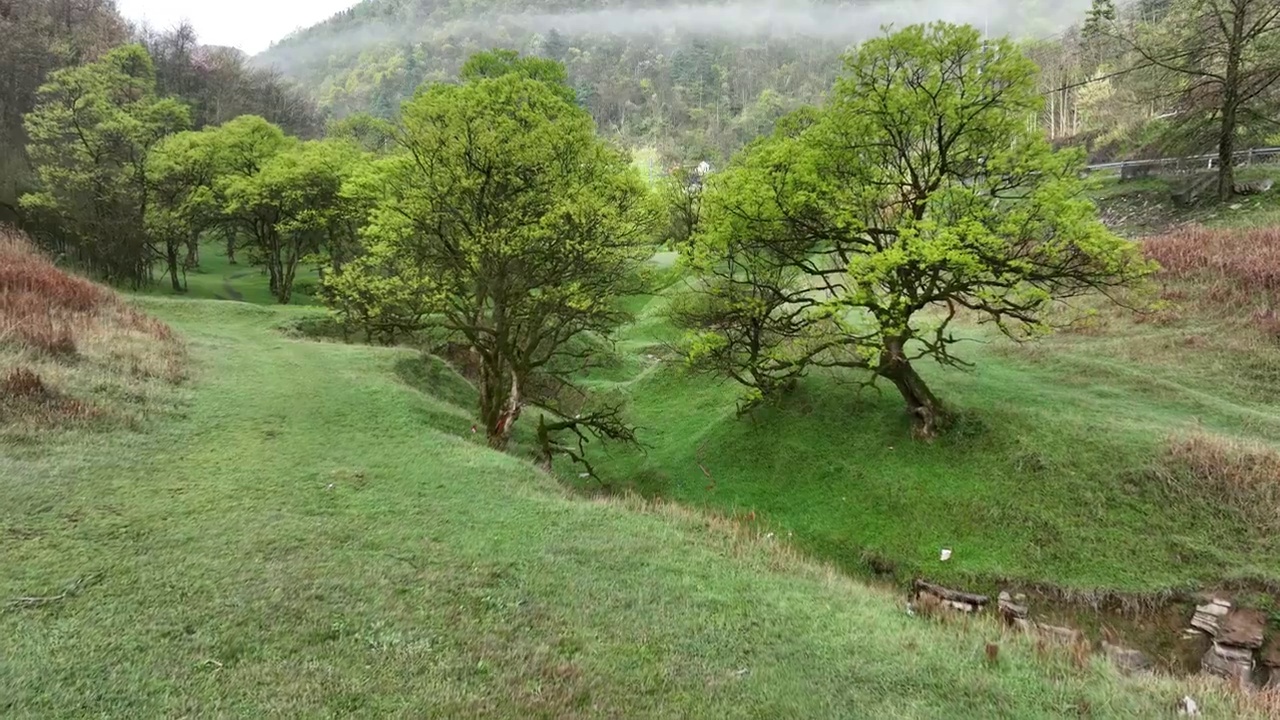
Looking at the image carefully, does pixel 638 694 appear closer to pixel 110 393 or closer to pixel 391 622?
pixel 391 622

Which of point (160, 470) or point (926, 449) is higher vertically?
point (160, 470)

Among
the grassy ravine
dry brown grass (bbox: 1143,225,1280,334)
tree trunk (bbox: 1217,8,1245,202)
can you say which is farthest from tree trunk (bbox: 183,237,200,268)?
tree trunk (bbox: 1217,8,1245,202)

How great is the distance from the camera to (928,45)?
587 inches

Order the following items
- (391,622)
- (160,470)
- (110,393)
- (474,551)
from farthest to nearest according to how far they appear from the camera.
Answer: (110,393) → (160,470) → (474,551) → (391,622)

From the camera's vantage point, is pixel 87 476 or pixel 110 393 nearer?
pixel 87 476

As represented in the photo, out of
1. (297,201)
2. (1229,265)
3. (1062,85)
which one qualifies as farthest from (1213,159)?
(297,201)

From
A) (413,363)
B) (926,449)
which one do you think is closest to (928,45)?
(926,449)

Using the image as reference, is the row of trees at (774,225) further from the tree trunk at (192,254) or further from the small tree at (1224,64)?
the tree trunk at (192,254)

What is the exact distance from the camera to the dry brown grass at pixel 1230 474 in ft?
40.5

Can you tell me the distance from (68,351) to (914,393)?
69.3 ft

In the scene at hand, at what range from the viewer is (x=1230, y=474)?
42.6 feet

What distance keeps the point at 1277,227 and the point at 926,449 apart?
19.3 meters

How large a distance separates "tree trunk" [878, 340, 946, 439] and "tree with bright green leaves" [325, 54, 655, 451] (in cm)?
825

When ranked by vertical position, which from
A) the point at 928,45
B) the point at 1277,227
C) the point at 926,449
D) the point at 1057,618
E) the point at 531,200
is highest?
the point at 928,45
